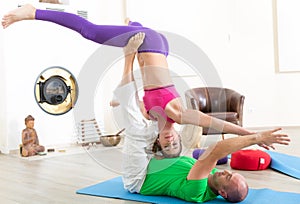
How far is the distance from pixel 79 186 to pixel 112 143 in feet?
7.28

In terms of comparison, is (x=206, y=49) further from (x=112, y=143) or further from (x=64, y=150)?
(x=64, y=150)

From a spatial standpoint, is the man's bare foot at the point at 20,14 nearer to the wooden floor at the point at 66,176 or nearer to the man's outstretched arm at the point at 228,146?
the wooden floor at the point at 66,176

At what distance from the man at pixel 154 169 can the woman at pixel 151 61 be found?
0.09 meters

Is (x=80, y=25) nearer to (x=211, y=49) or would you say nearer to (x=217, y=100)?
(x=217, y=100)

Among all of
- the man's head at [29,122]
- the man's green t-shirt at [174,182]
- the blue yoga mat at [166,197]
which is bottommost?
the blue yoga mat at [166,197]

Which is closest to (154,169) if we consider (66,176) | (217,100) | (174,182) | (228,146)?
(174,182)

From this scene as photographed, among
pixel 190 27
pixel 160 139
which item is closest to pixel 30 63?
pixel 190 27

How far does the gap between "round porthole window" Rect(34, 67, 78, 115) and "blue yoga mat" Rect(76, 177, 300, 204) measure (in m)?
2.80

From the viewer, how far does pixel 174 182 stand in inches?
109

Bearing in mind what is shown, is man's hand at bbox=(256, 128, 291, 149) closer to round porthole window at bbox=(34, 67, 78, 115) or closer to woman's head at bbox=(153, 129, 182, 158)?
woman's head at bbox=(153, 129, 182, 158)

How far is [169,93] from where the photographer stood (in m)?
2.70

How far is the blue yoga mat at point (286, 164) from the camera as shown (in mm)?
3451

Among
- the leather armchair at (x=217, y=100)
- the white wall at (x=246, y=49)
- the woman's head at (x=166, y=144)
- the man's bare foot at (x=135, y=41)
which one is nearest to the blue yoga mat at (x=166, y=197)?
the woman's head at (x=166, y=144)

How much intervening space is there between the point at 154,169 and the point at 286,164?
1555mm
